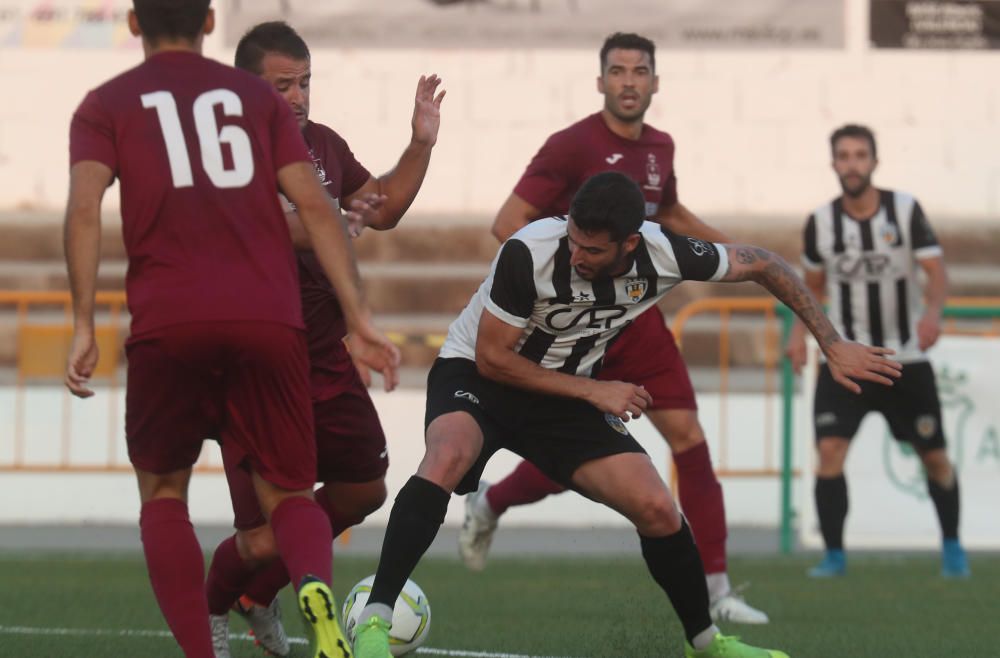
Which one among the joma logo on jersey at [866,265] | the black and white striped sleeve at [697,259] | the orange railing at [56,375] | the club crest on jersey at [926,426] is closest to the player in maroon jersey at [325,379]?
the black and white striped sleeve at [697,259]

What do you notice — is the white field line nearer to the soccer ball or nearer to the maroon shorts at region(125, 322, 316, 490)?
the soccer ball

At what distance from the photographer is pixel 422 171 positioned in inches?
227

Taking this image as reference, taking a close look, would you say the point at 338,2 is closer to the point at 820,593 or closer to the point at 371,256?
the point at 371,256

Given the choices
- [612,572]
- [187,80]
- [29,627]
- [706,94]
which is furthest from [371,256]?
[187,80]

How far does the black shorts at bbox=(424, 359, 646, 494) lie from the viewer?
5.54m

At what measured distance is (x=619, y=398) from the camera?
5434 mm

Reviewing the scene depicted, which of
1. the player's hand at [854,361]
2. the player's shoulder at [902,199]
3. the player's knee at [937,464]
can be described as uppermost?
the player's shoulder at [902,199]

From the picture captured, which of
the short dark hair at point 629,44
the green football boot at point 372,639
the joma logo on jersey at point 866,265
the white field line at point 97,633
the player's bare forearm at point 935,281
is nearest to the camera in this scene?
the green football boot at point 372,639

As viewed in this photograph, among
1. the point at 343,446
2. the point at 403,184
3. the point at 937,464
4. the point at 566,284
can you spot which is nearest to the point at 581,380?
the point at 566,284

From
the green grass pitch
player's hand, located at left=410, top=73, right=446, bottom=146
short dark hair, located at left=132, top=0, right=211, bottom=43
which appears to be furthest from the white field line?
short dark hair, located at left=132, top=0, right=211, bottom=43

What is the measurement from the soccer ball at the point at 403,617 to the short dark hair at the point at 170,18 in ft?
6.45

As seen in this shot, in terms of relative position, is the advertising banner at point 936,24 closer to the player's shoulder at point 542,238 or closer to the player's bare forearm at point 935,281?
the player's bare forearm at point 935,281

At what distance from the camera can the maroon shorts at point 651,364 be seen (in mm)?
6957

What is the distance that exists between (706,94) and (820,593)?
717cm
